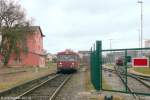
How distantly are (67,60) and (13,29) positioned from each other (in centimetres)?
3318

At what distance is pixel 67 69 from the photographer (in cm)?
5444

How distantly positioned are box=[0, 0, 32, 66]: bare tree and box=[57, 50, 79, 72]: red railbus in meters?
30.7

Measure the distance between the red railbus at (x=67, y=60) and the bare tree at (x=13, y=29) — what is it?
1210 inches

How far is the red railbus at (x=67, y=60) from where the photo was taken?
5381 centimetres

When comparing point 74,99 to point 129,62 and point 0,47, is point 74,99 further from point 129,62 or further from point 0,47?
point 0,47

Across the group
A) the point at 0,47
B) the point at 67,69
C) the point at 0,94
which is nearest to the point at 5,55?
the point at 0,47

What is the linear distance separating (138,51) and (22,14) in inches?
2772

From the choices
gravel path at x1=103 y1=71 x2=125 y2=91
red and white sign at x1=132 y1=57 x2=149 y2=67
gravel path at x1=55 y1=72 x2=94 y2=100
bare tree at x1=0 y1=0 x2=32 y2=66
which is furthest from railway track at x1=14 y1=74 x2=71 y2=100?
bare tree at x1=0 y1=0 x2=32 y2=66

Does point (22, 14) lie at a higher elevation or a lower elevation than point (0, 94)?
higher

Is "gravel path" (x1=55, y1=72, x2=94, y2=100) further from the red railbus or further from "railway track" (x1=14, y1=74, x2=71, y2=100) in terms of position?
the red railbus

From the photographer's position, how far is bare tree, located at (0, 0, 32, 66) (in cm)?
8426

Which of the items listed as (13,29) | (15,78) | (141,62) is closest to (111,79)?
(141,62)

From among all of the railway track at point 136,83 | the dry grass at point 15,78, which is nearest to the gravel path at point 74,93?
the railway track at point 136,83

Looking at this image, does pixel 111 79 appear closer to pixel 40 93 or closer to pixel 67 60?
pixel 40 93
